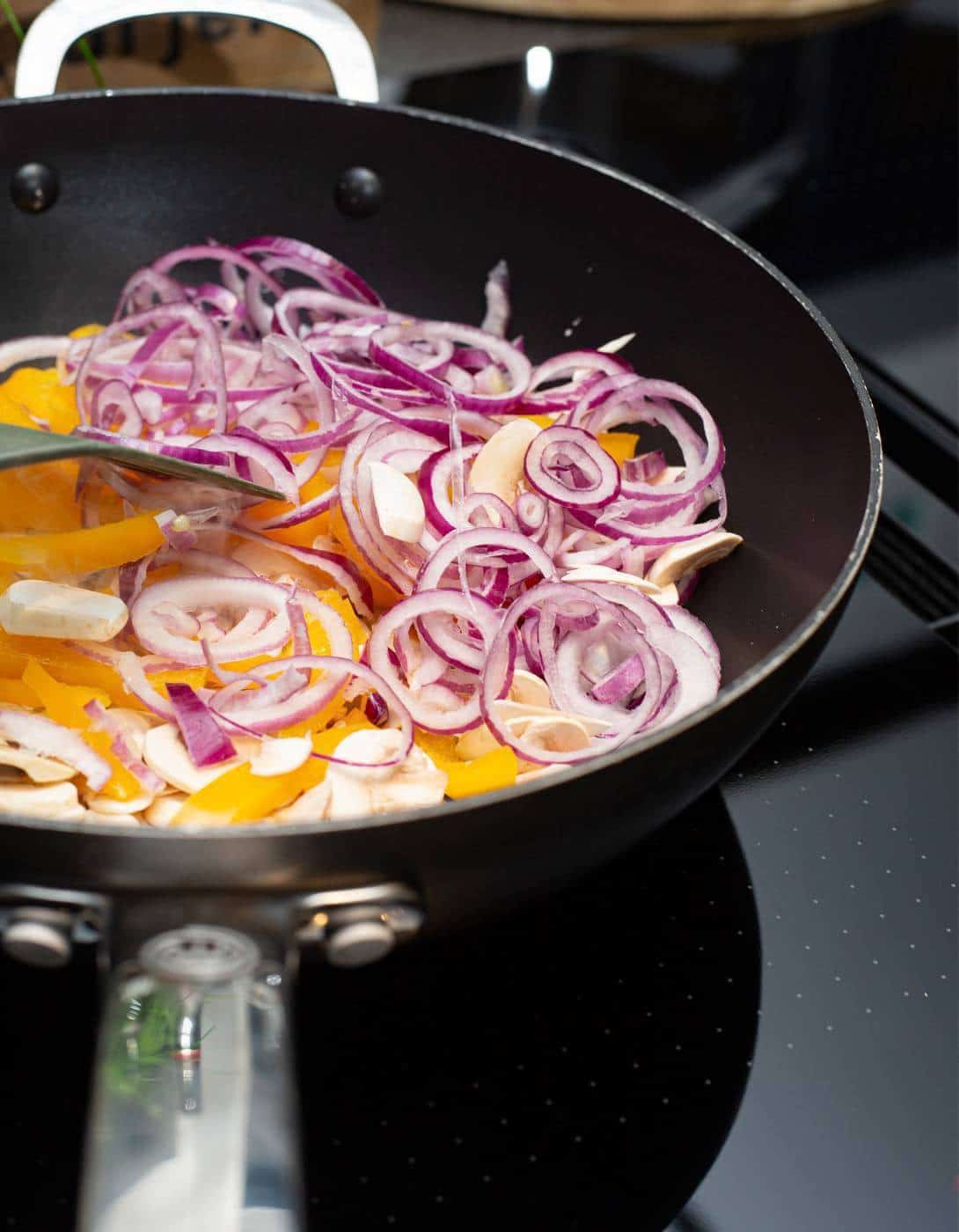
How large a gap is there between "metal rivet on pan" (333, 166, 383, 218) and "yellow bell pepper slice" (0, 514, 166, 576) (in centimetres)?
42

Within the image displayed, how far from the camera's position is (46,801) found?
724 mm

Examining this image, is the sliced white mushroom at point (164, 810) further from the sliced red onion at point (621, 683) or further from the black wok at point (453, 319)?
the sliced red onion at point (621, 683)

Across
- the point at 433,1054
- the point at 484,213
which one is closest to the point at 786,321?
the point at 484,213

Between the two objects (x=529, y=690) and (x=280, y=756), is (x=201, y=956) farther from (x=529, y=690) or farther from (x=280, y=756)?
(x=529, y=690)

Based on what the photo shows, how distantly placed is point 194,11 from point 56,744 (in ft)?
2.03

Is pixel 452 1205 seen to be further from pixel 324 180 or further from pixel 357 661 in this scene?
pixel 324 180

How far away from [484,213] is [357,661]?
48 centimetres

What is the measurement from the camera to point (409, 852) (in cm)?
55

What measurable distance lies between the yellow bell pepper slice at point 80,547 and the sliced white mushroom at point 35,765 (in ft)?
0.45

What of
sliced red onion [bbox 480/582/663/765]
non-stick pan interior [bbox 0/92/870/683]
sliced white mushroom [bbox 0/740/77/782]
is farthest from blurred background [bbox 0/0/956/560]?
sliced white mushroom [bbox 0/740/77/782]

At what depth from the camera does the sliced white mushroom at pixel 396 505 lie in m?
0.87

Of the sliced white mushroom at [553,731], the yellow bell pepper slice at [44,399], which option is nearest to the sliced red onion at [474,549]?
the sliced white mushroom at [553,731]

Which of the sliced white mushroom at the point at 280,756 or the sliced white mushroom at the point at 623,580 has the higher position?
the sliced white mushroom at the point at 623,580

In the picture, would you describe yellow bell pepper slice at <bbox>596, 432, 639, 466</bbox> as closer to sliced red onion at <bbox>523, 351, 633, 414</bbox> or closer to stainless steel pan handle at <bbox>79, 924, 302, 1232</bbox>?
sliced red onion at <bbox>523, 351, 633, 414</bbox>
